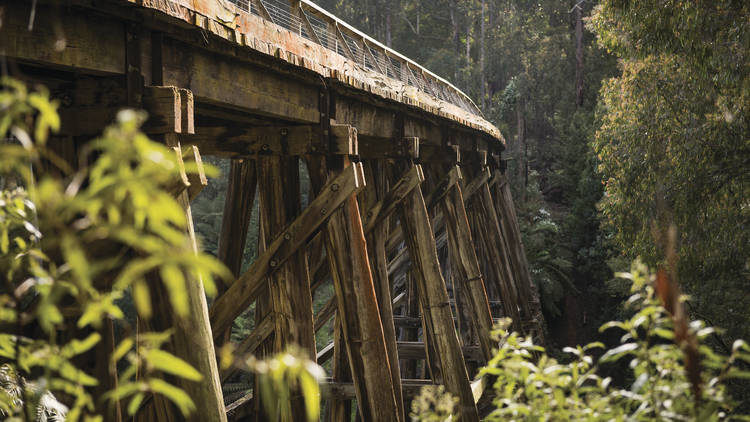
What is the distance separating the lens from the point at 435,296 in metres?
5.79

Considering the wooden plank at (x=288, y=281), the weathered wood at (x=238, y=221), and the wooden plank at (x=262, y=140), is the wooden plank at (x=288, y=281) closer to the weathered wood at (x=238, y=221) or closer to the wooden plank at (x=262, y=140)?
the wooden plank at (x=262, y=140)

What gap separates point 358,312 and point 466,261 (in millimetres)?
3330

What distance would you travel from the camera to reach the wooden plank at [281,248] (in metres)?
4.04

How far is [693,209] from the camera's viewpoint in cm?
800

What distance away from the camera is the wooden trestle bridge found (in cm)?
263

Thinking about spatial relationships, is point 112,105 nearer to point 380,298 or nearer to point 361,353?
point 361,353

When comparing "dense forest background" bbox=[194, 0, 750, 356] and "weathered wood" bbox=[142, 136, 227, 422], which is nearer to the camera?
"weathered wood" bbox=[142, 136, 227, 422]

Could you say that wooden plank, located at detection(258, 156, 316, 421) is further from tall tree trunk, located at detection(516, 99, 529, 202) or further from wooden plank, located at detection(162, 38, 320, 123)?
tall tree trunk, located at detection(516, 99, 529, 202)

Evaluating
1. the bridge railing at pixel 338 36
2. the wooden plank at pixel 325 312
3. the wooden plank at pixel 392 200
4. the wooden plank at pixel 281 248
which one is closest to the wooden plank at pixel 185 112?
the wooden plank at pixel 281 248

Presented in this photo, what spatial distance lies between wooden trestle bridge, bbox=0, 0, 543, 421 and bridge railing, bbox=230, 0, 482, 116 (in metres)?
0.03

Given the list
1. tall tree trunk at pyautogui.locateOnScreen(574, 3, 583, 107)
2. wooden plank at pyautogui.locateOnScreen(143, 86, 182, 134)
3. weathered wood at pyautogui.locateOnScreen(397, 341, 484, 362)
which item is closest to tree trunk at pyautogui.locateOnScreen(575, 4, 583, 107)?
tall tree trunk at pyautogui.locateOnScreen(574, 3, 583, 107)

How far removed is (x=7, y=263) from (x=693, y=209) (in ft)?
26.5

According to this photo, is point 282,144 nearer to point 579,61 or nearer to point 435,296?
point 435,296

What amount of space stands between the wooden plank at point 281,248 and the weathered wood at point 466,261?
3.16 m
